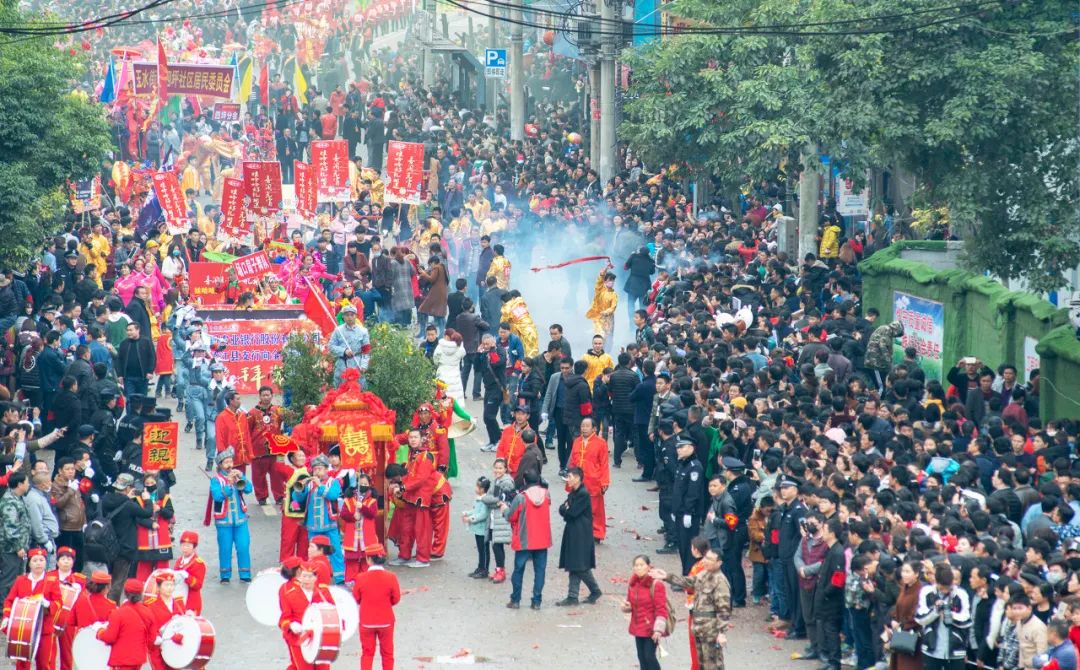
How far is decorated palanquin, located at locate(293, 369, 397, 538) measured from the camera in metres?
17.4

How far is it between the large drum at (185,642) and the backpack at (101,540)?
2.12 m

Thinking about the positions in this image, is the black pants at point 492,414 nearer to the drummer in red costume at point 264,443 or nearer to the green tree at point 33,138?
the drummer in red costume at point 264,443

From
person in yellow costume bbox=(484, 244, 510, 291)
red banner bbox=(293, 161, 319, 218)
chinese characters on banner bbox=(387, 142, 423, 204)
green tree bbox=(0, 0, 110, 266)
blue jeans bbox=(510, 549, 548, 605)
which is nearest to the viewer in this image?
blue jeans bbox=(510, 549, 548, 605)

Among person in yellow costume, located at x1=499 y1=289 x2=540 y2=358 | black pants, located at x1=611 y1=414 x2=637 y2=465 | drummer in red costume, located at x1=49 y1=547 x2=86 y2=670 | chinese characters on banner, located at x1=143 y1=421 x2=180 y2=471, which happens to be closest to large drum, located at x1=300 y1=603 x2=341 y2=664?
drummer in red costume, located at x1=49 y1=547 x2=86 y2=670

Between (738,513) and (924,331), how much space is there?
8737 millimetres

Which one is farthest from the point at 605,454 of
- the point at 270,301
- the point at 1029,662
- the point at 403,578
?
the point at 270,301

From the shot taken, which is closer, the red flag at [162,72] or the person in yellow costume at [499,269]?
the person in yellow costume at [499,269]

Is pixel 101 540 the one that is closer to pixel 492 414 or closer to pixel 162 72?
pixel 492 414

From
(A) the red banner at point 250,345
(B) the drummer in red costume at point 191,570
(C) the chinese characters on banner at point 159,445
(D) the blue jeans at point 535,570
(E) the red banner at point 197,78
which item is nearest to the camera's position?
(B) the drummer in red costume at point 191,570

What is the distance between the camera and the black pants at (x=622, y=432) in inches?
827

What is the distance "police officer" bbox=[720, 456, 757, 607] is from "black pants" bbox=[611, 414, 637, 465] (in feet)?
16.9

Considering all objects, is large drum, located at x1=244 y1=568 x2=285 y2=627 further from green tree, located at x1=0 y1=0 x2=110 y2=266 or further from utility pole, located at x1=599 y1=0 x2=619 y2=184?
utility pole, located at x1=599 y1=0 x2=619 y2=184

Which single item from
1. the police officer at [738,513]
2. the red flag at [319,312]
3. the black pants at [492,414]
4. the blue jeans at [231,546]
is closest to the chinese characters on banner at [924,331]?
the black pants at [492,414]

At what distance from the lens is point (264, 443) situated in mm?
19062
